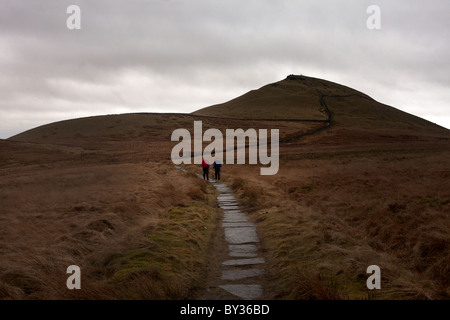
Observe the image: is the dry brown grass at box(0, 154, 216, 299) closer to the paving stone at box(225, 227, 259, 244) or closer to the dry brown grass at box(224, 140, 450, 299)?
the paving stone at box(225, 227, 259, 244)

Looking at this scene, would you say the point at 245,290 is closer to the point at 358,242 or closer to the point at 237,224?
the point at 358,242

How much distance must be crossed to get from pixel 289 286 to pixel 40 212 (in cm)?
1301

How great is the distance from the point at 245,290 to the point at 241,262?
1.89 metres

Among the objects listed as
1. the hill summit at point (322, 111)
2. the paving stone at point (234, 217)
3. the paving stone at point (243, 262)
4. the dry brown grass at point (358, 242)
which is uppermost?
the hill summit at point (322, 111)

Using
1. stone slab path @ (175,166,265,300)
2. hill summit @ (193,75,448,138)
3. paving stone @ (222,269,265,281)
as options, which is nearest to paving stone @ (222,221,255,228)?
stone slab path @ (175,166,265,300)

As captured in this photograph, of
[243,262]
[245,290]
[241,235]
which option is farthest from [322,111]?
[245,290]

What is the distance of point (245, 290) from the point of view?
7293mm

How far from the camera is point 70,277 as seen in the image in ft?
23.1

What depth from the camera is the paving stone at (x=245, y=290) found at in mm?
6984

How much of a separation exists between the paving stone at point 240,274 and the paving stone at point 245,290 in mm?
441

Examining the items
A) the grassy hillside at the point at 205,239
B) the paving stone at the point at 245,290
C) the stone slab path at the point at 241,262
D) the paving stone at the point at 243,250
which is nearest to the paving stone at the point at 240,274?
the stone slab path at the point at 241,262

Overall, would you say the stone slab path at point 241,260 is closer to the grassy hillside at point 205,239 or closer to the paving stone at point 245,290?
the paving stone at point 245,290

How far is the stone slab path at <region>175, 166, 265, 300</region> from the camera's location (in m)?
7.34
